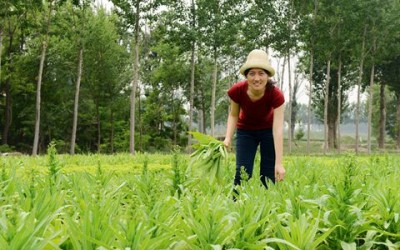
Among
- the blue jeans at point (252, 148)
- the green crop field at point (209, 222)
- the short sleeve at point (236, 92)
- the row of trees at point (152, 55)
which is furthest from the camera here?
the row of trees at point (152, 55)

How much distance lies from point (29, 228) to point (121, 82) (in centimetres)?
3485

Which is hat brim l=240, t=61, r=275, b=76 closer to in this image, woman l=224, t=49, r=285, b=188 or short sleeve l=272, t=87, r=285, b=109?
woman l=224, t=49, r=285, b=188

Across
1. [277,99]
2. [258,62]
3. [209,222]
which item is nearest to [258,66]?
[258,62]

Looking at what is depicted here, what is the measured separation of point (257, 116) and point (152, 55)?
39.3m

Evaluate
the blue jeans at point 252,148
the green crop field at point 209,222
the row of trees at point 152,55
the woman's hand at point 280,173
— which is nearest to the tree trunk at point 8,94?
the row of trees at point 152,55

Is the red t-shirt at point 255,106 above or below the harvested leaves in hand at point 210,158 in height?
above

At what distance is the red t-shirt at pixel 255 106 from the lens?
4.99 meters

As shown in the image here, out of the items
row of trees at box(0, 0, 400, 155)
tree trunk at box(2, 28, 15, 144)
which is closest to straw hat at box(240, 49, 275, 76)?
row of trees at box(0, 0, 400, 155)

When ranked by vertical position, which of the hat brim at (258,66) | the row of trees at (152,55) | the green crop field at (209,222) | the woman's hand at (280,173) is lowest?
the green crop field at (209,222)

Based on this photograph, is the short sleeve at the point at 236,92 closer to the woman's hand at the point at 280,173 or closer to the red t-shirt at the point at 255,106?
the red t-shirt at the point at 255,106

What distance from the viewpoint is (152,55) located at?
43688 mm

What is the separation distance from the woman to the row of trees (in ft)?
70.6

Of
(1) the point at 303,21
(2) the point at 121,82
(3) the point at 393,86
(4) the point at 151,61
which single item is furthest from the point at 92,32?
(3) the point at 393,86

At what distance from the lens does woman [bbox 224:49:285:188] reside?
4781 millimetres
